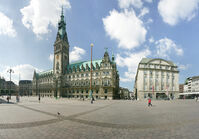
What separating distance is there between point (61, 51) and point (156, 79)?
6651cm

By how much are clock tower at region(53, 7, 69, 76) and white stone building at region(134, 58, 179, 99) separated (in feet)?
178

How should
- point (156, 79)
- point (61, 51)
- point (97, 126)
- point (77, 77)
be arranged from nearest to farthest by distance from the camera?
1. point (97, 126)
2. point (156, 79)
3. point (77, 77)
4. point (61, 51)

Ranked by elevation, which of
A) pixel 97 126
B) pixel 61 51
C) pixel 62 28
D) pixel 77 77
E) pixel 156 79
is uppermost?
pixel 62 28

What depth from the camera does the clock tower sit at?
8375cm

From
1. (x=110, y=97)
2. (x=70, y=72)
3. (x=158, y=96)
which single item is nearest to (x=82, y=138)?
(x=110, y=97)

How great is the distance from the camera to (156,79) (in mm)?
63938

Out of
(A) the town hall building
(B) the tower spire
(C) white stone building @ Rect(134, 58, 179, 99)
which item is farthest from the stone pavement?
(B) the tower spire

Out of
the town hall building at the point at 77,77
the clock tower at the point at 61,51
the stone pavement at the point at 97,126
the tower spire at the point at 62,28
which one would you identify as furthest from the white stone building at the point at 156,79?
the tower spire at the point at 62,28

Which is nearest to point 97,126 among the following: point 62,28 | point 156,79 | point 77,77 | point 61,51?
point 156,79

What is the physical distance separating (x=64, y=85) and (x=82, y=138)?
7935 centimetres

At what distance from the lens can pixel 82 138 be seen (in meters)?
6.21

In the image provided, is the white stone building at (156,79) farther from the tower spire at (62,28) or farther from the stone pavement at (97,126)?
the tower spire at (62,28)

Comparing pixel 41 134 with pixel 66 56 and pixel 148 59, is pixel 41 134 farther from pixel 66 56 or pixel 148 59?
pixel 66 56

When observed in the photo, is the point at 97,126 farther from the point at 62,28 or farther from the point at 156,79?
the point at 62,28
